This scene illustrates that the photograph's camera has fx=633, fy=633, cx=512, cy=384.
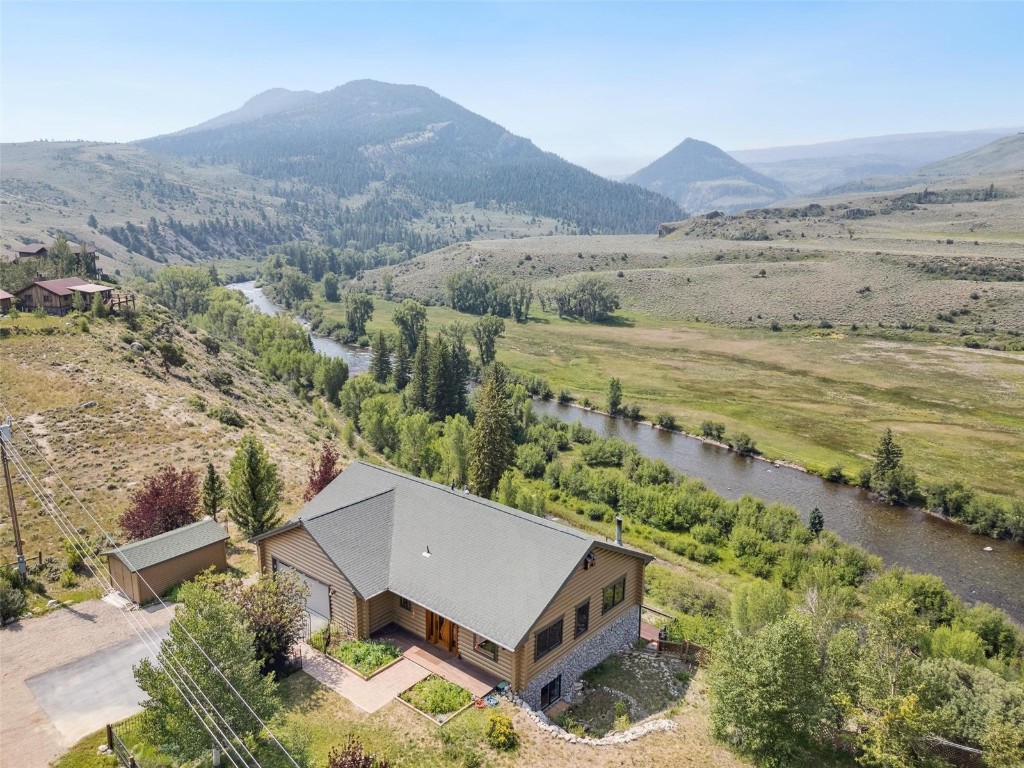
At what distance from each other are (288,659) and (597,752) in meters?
11.2

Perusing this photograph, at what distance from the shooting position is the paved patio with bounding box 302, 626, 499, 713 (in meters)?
21.2

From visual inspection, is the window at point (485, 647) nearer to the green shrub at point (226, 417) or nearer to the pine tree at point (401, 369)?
the green shrub at point (226, 417)

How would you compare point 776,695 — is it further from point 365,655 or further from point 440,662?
point 365,655

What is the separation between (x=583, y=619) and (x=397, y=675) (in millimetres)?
7076

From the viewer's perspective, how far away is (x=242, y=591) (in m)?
23.4

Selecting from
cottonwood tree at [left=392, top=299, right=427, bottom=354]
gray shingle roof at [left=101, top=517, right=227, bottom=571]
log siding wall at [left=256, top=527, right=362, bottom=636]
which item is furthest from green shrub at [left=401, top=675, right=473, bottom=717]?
cottonwood tree at [left=392, top=299, right=427, bottom=354]

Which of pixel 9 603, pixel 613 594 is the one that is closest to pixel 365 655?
pixel 613 594

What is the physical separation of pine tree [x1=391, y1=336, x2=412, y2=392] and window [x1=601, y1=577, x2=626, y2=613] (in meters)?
63.7

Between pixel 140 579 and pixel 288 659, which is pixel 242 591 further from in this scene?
pixel 140 579

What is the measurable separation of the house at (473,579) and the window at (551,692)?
5 cm

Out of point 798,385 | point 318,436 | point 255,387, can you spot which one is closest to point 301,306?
point 255,387

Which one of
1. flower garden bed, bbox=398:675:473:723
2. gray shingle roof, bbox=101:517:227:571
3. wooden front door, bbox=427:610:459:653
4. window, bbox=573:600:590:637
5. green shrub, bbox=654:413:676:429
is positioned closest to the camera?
flower garden bed, bbox=398:675:473:723

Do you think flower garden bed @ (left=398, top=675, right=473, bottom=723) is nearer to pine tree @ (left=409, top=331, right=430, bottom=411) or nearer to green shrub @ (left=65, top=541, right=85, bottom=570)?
green shrub @ (left=65, top=541, right=85, bottom=570)

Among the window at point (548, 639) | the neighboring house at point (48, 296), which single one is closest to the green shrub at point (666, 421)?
the window at point (548, 639)
